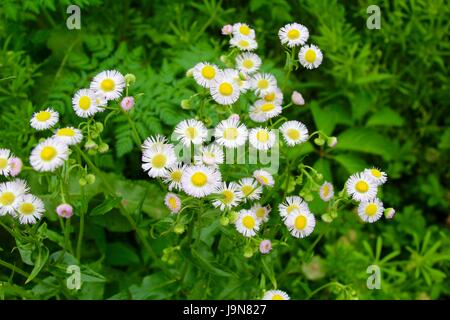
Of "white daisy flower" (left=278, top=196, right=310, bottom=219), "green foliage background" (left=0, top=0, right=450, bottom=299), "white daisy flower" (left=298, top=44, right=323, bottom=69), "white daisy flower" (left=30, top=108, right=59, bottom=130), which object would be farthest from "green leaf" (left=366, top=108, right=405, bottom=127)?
"white daisy flower" (left=30, top=108, right=59, bottom=130)

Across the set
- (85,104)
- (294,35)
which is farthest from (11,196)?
(294,35)

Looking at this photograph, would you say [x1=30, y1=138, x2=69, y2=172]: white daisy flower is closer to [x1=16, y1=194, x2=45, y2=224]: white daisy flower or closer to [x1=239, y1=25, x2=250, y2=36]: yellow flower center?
[x1=16, y1=194, x2=45, y2=224]: white daisy flower

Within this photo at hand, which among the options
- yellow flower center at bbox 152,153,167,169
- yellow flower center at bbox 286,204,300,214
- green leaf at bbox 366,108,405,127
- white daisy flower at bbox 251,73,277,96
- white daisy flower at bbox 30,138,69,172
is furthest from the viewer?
green leaf at bbox 366,108,405,127

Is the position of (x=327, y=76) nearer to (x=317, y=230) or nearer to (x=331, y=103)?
(x=331, y=103)

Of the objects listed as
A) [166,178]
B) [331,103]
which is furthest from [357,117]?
[166,178]

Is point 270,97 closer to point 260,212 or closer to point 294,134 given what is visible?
point 294,134
